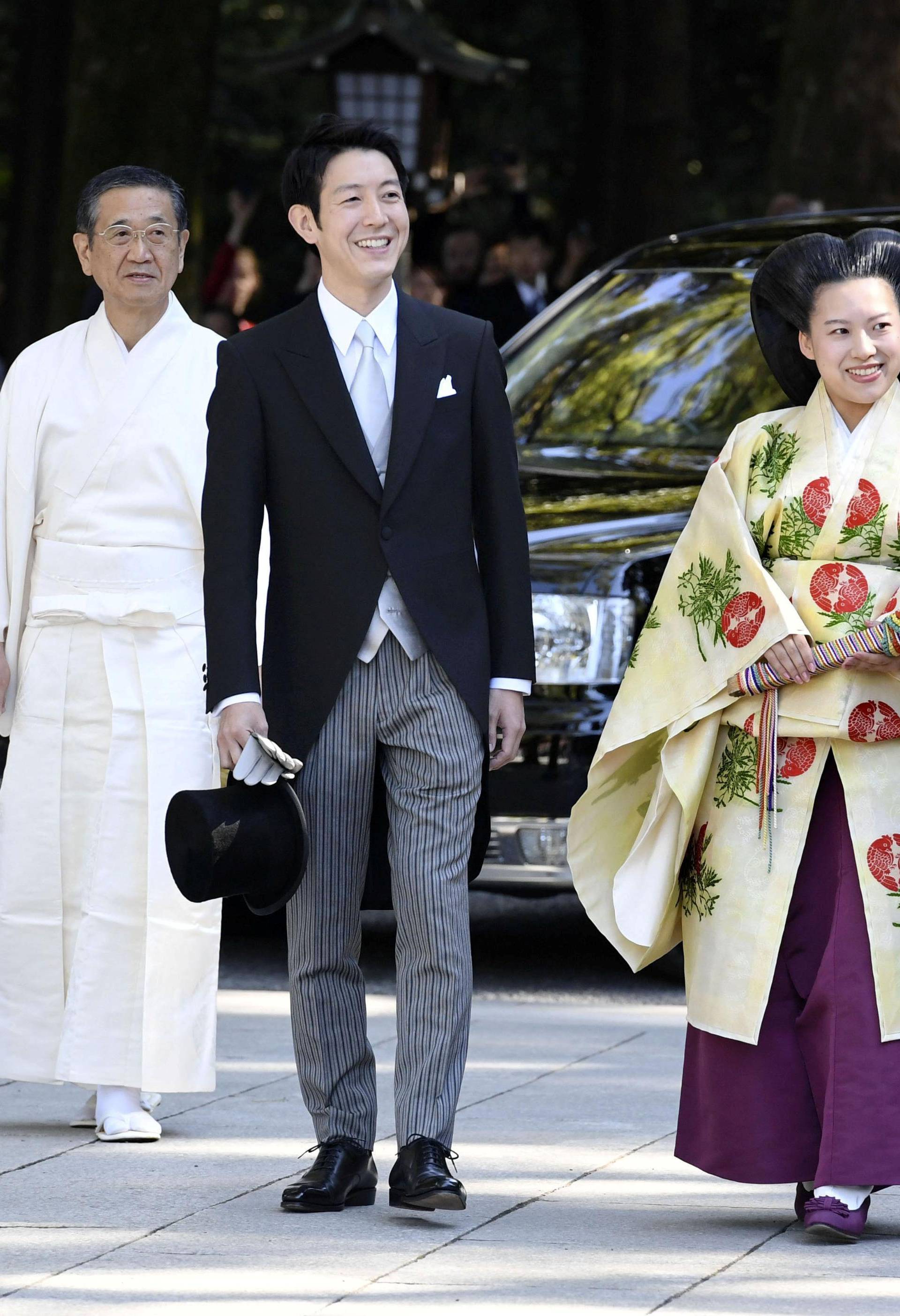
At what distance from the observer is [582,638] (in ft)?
21.0

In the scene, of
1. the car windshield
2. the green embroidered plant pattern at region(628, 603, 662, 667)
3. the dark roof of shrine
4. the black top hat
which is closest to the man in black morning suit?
the black top hat

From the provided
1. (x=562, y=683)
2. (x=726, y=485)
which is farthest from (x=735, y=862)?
(x=562, y=683)

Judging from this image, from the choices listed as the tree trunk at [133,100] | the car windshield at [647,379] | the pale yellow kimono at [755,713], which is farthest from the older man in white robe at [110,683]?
the tree trunk at [133,100]

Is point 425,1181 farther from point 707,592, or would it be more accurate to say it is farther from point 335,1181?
point 707,592

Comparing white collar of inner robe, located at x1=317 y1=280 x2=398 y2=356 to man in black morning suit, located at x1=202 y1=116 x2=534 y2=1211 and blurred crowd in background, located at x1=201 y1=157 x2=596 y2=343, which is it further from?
blurred crowd in background, located at x1=201 y1=157 x2=596 y2=343

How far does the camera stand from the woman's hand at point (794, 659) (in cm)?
415

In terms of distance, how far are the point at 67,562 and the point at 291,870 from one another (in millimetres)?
1224

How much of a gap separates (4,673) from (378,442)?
4.15 ft

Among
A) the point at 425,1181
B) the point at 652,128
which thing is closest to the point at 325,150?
the point at 425,1181

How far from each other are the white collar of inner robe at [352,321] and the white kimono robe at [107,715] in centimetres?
78

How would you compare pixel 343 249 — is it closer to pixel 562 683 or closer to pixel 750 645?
pixel 750 645

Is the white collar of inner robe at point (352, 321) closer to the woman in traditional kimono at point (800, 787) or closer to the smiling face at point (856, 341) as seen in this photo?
the woman in traditional kimono at point (800, 787)

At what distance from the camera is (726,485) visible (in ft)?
14.1

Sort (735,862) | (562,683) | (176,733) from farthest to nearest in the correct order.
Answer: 1. (562,683)
2. (176,733)
3. (735,862)
